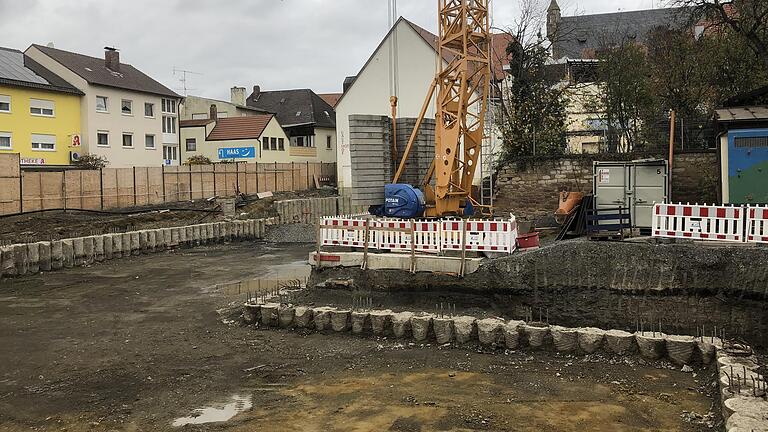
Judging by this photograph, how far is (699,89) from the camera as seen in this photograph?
2048 cm

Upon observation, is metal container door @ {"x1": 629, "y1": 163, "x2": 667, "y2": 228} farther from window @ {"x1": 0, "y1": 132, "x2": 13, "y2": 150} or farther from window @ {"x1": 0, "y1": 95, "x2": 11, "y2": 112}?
window @ {"x1": 0, "y1": 95, "x2": 11, "y2": 112}

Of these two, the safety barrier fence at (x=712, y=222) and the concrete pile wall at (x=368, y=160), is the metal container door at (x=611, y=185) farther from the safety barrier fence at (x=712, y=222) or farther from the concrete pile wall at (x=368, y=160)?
the concrete pile wall at (x=368, y=160)

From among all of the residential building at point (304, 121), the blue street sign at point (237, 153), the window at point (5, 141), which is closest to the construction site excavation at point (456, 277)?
the window at point (5, 141)

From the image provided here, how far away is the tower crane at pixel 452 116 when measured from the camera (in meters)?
15.1

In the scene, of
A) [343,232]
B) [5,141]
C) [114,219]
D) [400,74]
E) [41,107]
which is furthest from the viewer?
[41,107]

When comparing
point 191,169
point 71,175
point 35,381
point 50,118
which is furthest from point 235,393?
point 50,118

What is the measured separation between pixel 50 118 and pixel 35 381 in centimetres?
3083

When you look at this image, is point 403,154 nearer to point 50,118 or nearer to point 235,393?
point 235,393

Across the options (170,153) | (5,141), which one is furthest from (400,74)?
(5,141)

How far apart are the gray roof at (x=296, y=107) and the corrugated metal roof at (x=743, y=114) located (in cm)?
4021

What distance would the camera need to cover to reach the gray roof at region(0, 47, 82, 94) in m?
33.1

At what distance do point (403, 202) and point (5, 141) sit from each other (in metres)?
27.4

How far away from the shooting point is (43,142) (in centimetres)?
3466

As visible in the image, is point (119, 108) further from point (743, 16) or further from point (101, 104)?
point (743, 16)
